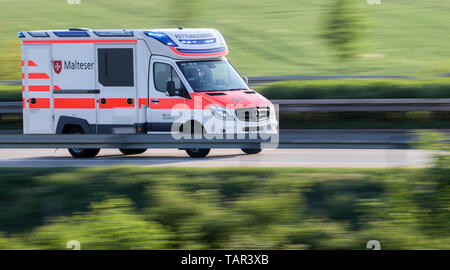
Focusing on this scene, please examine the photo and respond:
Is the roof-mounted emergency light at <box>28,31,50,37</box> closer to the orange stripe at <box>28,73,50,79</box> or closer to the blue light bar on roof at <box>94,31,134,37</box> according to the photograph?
the orange stripe at <box>28,73,50,79</box>

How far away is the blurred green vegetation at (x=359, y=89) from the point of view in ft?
59.1

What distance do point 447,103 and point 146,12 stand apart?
24.3m

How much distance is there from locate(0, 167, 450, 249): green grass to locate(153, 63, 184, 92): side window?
4923 mm

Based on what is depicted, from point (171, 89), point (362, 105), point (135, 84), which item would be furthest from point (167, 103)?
point (362, 105)

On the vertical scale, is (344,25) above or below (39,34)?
above

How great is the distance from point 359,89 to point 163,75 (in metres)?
6.42

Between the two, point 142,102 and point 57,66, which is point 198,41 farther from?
point 57,66

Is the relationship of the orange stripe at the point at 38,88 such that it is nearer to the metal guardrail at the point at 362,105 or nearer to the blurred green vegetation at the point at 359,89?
the metal guardrail at the point at 362,105

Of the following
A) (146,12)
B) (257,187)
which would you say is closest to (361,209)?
(257,187)

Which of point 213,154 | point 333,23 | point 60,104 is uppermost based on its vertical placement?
point 333,23

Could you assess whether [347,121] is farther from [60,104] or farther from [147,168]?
[147,168]

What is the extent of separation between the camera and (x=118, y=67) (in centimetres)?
1427

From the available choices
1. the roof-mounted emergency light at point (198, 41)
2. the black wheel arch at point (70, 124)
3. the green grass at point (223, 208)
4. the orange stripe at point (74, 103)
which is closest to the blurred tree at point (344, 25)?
the roof-mounted emergency light at point (198, 41)
